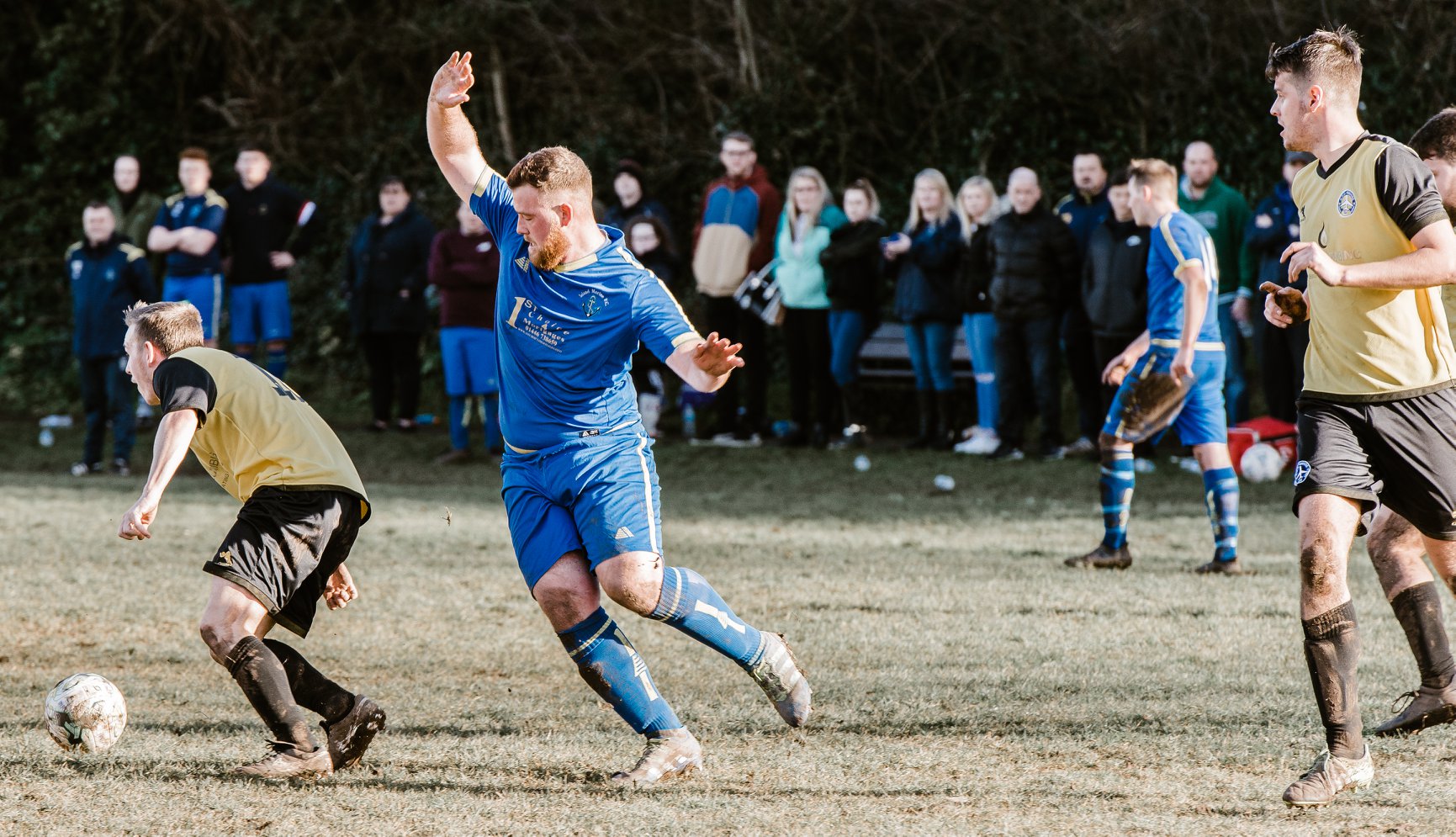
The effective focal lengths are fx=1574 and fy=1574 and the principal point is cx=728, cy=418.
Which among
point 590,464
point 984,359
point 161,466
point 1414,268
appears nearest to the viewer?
point 1414,268

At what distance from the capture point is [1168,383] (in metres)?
8.03

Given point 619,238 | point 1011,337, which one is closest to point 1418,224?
point 619,238

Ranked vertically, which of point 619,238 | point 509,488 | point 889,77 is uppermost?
point 889,77

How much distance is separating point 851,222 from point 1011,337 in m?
Answer: 1.73

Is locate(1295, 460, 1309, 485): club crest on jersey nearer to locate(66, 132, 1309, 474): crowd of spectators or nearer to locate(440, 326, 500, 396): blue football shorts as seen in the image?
locate(66, 132, 1309, 474): crowd of spectators

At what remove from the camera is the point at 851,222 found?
1335 cm

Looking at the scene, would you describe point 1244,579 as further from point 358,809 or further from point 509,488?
point 358,809

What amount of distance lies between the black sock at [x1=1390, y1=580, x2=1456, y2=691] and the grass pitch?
20cm

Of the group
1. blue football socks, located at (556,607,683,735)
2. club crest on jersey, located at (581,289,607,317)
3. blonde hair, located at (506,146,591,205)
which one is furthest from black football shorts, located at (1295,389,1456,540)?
blonde hair, located at (506,146,591,205)

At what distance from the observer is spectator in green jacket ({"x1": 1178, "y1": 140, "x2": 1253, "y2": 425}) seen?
40.6ft

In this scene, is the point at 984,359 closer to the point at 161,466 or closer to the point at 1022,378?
the point at 1022,378

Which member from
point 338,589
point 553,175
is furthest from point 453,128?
point 338,589

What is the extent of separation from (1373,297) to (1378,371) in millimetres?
216

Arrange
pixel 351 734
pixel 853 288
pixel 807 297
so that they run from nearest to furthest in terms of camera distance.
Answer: pixel 351 734
pixel 853 288
pixel 807 297
